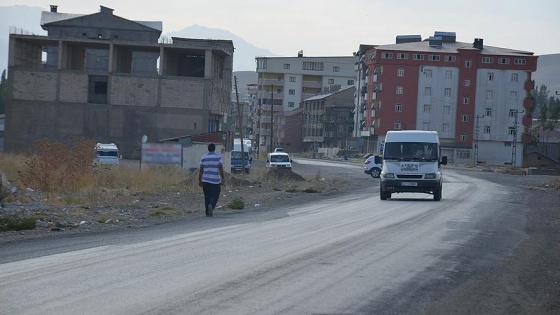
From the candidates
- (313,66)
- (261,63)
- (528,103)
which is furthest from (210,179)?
(313,66)

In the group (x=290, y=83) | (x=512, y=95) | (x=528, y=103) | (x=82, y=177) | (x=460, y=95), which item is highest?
(x=290, y=83)

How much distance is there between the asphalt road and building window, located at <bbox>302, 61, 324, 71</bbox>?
151 m

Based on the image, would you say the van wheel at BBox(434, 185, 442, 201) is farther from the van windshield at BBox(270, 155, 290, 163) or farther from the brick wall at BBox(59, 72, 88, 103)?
the brick wall at BBox(59, 72, 88, 103)

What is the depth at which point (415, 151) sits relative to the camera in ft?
112

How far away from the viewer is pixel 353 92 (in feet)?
498

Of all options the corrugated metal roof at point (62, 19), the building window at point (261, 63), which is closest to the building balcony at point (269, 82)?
the building window at point (261, 63)

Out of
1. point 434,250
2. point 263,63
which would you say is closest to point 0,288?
point 434,250

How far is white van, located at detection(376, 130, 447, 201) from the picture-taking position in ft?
111

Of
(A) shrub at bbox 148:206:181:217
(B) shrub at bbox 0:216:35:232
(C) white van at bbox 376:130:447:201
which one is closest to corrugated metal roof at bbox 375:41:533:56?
(C) white van at bbox 376:130:447:201

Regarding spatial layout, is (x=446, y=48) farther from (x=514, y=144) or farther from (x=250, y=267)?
(x=250, y=267)

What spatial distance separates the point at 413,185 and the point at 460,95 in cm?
8971

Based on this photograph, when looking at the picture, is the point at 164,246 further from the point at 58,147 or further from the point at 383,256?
the point at 58,147

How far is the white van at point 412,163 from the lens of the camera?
33.8 meters

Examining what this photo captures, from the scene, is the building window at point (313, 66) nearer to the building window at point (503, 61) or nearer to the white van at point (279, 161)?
the building window at point (503, 61)
